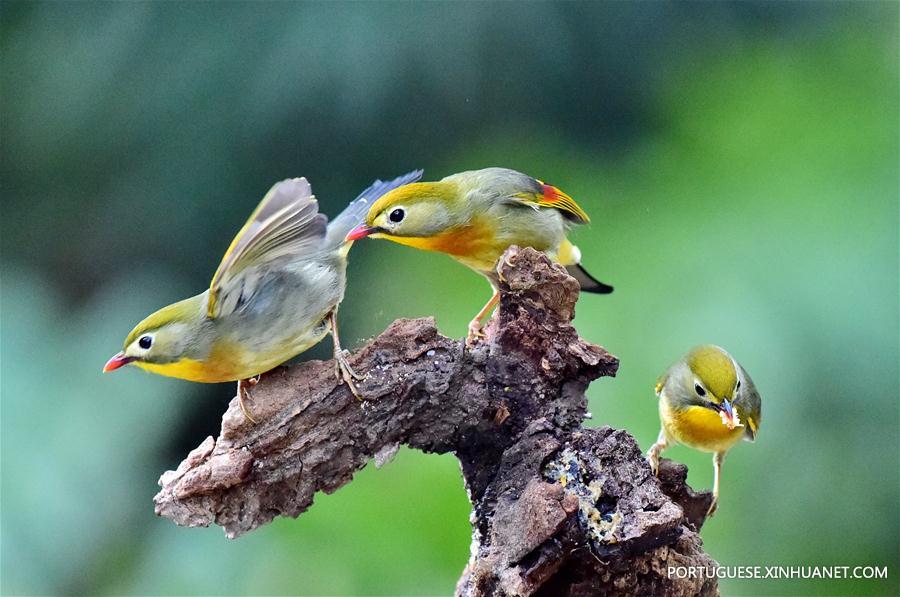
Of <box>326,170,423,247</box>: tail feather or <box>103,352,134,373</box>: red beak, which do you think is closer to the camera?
<box>103,352,134,373</box>: red beak

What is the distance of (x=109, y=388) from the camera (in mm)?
4934

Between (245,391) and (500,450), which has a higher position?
(245,391)

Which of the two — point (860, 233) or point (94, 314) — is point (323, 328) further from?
point (860, 233)

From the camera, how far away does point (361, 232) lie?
2701mm

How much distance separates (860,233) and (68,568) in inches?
155

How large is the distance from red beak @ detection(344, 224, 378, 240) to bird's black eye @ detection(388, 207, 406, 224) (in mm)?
51

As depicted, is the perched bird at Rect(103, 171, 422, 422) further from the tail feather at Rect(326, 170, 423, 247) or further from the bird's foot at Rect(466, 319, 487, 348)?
the bird's foot at Rect(466, 319, 487, 348)

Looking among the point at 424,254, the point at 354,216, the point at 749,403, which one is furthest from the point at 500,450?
the point at 424,254

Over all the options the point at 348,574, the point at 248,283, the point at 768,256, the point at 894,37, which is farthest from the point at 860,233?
the point at 248,283

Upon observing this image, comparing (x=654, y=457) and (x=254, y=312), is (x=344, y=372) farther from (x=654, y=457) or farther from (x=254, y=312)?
(x=654, y=457)

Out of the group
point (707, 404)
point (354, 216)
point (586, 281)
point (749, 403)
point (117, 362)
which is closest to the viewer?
point (117, 362)

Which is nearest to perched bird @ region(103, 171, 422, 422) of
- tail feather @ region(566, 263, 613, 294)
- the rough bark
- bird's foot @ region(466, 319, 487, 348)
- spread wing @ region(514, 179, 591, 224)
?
the rough bark

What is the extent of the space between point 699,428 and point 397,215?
47.9 inches

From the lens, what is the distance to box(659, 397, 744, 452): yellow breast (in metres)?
3.20
